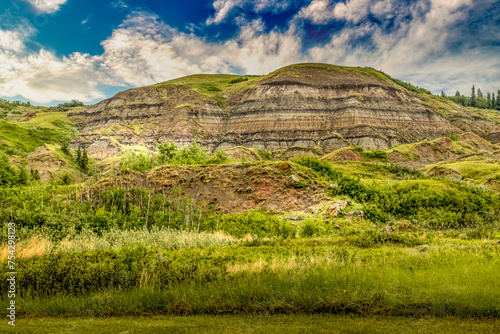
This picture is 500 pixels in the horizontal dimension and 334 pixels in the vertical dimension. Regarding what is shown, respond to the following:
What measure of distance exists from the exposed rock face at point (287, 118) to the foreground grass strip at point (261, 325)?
89.3 m

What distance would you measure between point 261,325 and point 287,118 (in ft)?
338

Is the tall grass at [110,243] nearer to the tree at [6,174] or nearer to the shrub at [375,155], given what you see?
the tree at [6,174]

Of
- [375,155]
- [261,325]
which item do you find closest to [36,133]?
[375,155]

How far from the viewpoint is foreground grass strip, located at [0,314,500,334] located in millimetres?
5129

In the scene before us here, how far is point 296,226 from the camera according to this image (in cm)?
1689

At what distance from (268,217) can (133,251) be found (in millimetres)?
10659

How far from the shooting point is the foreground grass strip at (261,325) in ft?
16.8

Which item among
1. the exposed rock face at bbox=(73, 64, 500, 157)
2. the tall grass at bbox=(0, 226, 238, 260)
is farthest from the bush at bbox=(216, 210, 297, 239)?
the exposed rock face at bbox=(73, 64, 500, 157)

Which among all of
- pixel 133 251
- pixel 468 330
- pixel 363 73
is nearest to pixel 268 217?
pixel 133 251

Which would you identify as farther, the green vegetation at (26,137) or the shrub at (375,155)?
the green vegetation at (26,137)

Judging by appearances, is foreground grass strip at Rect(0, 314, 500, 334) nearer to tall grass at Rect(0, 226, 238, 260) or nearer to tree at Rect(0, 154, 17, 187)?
tall grass at Rect(0, 226, 238, 260)

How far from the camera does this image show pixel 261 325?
5.34 m

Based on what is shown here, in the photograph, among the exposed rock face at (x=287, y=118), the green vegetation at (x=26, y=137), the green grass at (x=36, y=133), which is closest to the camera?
the green vegetation at (x=26, y=137)

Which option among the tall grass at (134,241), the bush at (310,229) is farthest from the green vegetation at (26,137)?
the bush at (310,229)
